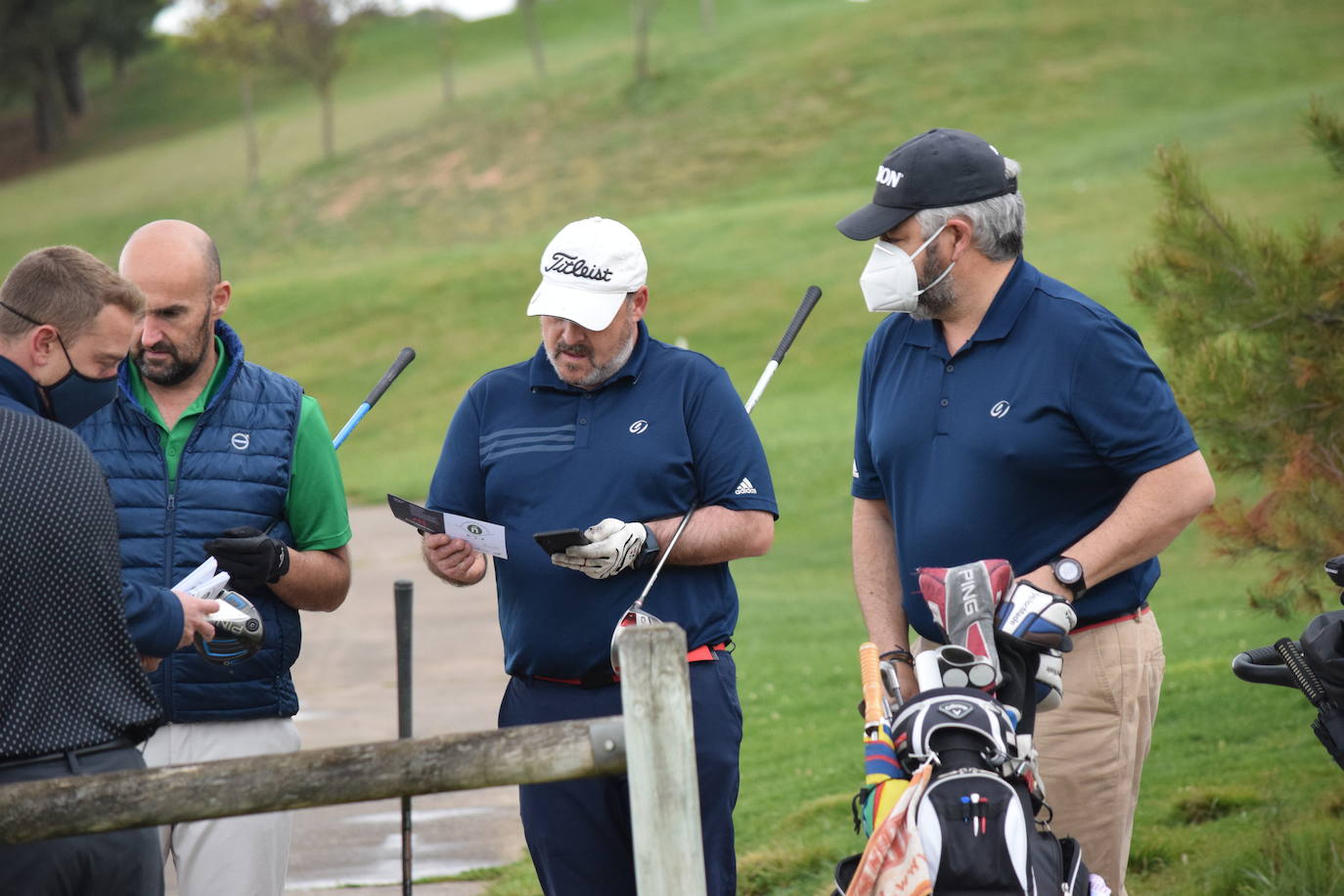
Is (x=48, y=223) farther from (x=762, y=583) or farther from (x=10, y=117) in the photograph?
(x=762, y=583)

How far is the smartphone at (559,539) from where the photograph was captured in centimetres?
379

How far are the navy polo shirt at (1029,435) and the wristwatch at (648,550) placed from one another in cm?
64

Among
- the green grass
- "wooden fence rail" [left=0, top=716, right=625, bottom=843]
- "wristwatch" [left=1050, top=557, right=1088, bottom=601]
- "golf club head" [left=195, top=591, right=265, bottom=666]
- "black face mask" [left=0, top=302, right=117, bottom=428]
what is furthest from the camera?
the green grass

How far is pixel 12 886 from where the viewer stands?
3027 millimetres

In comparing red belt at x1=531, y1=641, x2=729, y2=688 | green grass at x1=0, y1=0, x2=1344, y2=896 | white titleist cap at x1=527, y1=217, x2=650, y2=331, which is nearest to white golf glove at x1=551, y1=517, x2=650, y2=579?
red belt at x1=531, y1=641, x2=729, y2=688

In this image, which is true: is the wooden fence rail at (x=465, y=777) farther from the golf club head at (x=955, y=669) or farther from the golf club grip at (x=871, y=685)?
the golf club head at (x=955, y=669)

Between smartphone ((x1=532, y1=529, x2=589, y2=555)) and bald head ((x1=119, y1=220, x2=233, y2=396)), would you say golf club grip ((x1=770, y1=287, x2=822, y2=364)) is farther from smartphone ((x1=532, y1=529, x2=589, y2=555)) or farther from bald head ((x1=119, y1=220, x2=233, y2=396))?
bald head ((x1=119, y1=220, x2=233, y2=396))

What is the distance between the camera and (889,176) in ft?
13.3

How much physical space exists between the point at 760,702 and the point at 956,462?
6.05 meters

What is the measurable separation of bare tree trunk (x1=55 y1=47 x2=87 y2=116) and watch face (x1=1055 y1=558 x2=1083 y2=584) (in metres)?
69.7

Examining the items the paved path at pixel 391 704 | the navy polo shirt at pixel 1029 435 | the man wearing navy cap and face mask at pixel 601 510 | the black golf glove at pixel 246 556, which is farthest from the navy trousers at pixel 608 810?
the paved path at pixel 391 704

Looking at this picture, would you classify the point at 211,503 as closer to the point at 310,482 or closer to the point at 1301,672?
the point at 310,482

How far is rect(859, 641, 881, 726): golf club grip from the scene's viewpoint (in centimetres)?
339

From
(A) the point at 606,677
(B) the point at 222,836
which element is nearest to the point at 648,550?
(A) the point at 606,677
